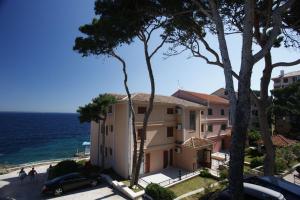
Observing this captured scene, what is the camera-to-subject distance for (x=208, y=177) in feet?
76.8

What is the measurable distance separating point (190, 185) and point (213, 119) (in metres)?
16.4

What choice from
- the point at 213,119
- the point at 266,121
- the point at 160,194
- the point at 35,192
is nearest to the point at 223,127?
the point at 213,119

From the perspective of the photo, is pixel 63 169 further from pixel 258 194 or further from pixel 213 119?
pixel 213 119

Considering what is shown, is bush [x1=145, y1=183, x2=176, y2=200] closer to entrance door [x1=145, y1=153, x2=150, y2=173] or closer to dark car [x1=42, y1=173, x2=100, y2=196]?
dark car [x1=42, y1=173, x2=100, y2=196]

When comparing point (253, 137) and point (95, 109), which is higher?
point (95, 109)

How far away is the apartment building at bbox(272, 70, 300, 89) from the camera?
65.6 m

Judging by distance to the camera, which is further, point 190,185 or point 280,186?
point 190,185

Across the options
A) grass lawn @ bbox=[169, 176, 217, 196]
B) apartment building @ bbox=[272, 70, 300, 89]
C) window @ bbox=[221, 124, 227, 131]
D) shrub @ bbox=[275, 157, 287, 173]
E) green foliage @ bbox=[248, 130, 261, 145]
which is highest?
apartment building @ bbox=[272, 70, 300, 89]

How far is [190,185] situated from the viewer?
2084 cm

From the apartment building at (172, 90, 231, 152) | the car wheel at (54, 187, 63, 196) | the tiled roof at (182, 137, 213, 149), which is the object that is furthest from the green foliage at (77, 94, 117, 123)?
the apartment building at (172, 90, 231, 152)

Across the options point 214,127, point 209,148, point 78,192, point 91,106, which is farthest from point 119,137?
point 214,127

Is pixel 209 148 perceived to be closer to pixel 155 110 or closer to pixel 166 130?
pixel 166 130

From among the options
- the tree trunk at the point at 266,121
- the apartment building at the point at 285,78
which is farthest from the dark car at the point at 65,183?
the apartment building at the point at 285,78

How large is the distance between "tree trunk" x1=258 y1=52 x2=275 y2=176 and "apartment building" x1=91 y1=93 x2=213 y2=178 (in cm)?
1232
